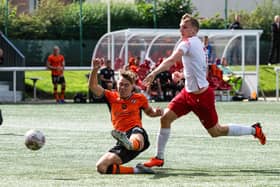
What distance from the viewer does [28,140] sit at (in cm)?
1193

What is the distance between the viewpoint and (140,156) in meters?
13.5

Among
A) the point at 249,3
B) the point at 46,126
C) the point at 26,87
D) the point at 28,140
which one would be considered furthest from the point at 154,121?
the point at 249,3

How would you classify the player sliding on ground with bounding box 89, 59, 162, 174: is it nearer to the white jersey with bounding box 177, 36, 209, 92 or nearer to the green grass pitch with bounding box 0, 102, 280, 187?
the green grass pitch with bounding box 0, 102, 280, 187

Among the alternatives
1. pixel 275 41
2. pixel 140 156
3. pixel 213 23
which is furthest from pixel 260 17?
pixel 140 156

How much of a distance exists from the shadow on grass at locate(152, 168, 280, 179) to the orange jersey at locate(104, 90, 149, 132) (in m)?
0.69

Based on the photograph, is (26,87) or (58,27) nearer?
(26,87)

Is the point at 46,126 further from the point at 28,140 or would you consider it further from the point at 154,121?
the point at 28,140

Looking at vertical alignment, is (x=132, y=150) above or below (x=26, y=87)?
above

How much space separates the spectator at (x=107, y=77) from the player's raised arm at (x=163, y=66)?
18.8 meters

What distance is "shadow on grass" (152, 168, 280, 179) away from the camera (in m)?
11.1

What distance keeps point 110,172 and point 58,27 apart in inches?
1131

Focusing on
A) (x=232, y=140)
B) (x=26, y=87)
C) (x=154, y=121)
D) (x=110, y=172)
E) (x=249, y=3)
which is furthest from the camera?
(x=249, y=3)

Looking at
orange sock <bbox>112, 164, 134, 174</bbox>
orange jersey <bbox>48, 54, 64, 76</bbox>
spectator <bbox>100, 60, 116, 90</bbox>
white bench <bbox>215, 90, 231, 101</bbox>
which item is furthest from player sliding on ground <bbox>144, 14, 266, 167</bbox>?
white bench <bbox>215, 90, 231, 101</bbox>

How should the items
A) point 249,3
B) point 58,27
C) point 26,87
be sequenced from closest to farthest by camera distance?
point 26,87 → point 58,27 → point 249,3
